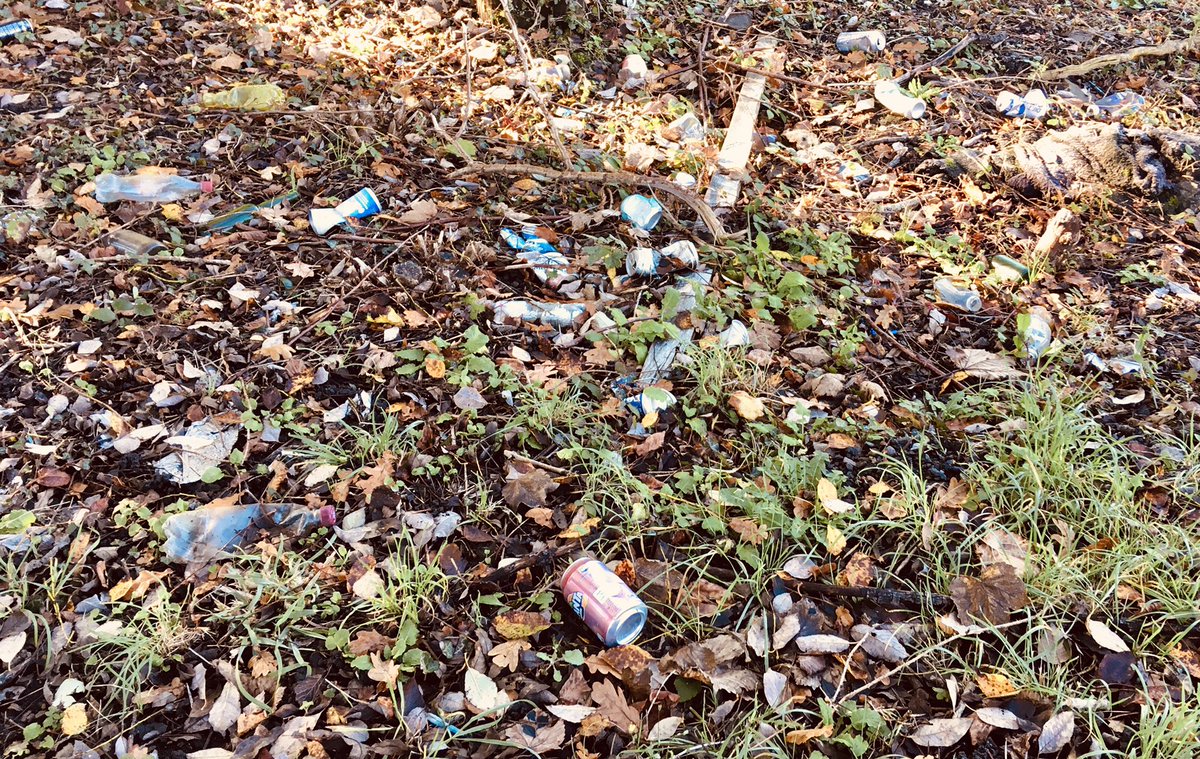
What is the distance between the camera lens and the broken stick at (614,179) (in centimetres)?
344

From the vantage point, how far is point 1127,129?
12.8 ft

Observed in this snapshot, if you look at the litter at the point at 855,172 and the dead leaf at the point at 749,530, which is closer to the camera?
the dead leaf at the point at 749,530

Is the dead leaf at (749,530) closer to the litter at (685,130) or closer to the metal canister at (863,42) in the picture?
the litter at (685,130)

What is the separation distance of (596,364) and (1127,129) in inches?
115

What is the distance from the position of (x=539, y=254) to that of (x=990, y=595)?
1.97 metres

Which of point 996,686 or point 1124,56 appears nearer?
point 996,686

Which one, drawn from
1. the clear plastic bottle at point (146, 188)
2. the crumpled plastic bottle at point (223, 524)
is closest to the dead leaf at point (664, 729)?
the crumpled plastic bottle at point (223, 524)

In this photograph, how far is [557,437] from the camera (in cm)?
256

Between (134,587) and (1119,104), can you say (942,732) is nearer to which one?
(134,587)

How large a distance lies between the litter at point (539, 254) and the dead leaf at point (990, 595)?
175 centimetres

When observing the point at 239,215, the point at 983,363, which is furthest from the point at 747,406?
the point at 239,215

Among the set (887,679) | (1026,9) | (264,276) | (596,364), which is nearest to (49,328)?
(264,276)

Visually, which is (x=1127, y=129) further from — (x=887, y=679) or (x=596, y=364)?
(x=887, y=679)

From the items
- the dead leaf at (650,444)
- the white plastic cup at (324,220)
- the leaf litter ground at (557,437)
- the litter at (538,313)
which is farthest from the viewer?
the white plastic cup at (324,220)
